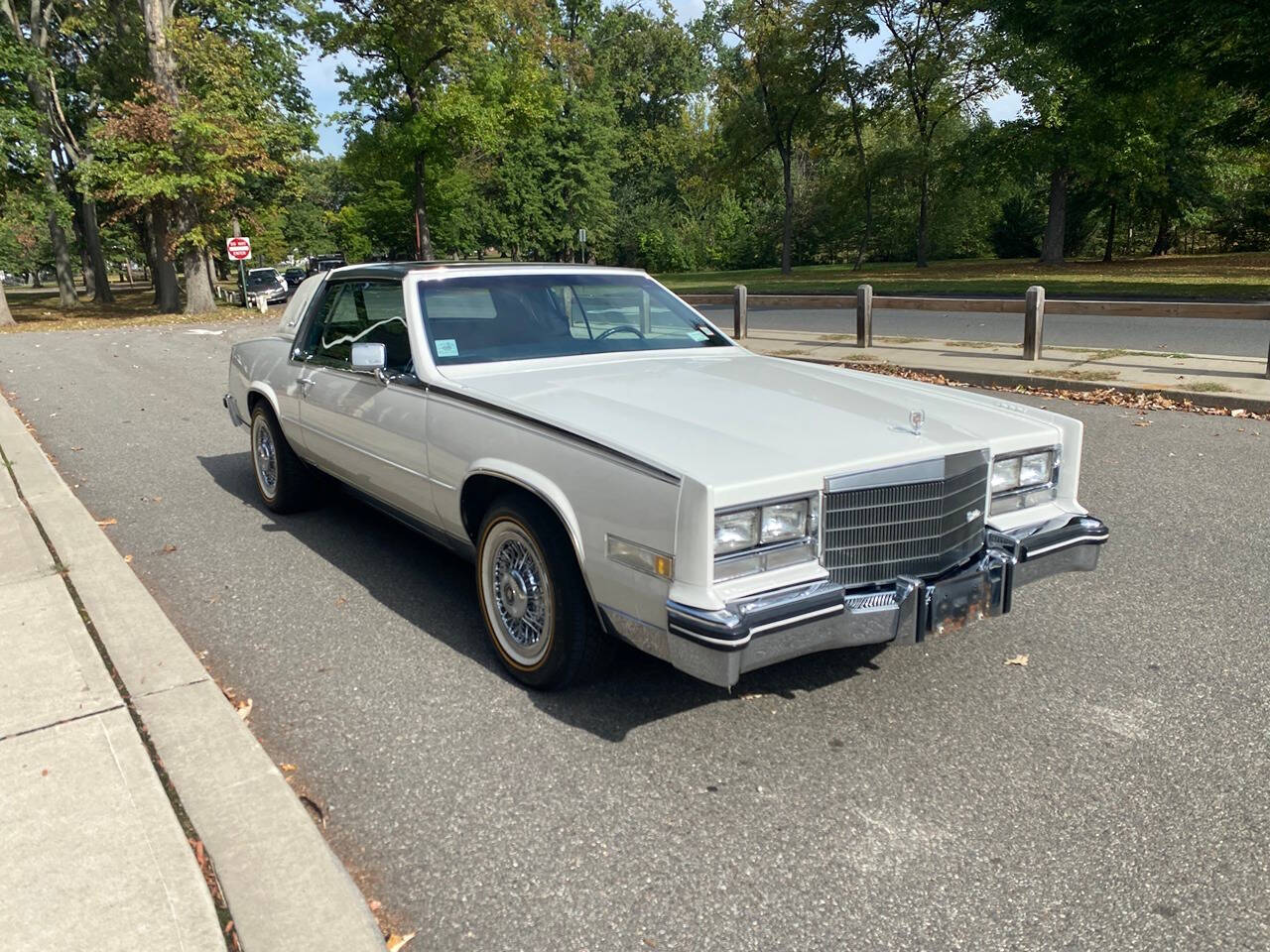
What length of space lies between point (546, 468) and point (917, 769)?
5.32ft

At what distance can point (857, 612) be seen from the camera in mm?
3141

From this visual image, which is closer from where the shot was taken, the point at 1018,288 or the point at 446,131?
the point at 1018,288

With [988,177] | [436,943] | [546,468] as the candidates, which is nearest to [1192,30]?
[988,177]

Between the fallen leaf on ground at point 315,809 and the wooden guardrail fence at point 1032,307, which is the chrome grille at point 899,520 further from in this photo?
the wooden guardrail fence at point 1032,307

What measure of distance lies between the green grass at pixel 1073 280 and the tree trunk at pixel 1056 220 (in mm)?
690

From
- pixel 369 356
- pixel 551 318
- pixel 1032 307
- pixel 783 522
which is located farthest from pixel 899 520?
pixel 1032 307

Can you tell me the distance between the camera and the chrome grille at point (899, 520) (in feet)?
10.4

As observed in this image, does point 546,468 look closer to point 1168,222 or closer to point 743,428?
point 743,428

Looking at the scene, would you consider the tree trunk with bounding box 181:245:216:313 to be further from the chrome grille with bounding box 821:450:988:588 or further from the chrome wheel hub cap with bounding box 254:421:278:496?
the chrome grille with bounding box 821:450:988:588

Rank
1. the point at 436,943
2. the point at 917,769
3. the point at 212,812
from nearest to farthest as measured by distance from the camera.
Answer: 1. the point at 436,943
2. the point at 212,812
3. the point at 917,769

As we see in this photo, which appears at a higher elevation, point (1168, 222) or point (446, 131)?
point (446, 131)

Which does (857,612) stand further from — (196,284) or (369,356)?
(196,284)

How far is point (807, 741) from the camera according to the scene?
3.36m

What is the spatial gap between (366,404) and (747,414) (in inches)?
81.5
